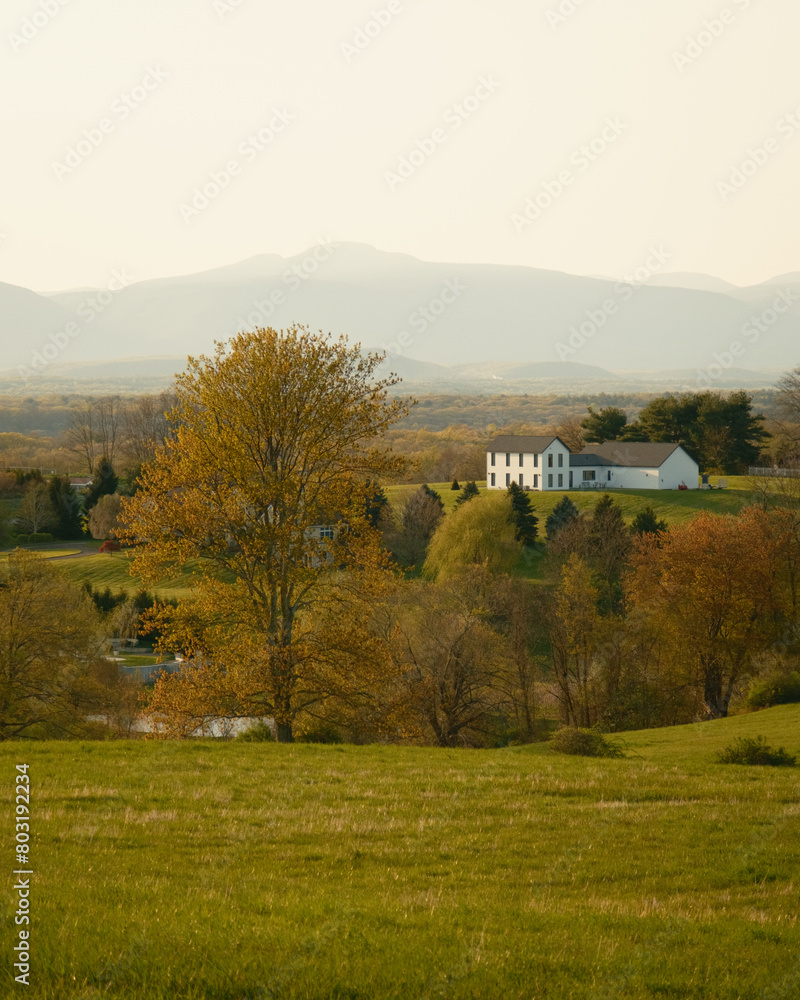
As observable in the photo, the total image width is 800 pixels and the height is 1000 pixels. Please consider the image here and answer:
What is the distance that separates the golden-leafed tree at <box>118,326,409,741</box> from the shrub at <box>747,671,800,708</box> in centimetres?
2171

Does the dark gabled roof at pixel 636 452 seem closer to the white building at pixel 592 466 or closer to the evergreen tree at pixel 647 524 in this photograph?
the white building at pixel 592 466

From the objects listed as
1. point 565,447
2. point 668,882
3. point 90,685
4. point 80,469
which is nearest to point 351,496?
point 668,882

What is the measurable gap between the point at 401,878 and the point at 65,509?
297 ft

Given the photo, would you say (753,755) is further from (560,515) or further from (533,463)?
(533,463)

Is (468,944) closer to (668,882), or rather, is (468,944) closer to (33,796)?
(668,882)

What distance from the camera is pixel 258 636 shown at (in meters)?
22.1

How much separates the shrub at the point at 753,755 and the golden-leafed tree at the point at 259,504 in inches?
344

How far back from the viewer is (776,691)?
3609 cm

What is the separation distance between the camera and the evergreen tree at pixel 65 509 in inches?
3605

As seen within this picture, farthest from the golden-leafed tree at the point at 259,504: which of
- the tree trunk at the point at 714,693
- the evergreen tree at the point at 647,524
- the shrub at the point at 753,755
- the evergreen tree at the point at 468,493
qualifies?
the evergreen tree at the point at 468,493

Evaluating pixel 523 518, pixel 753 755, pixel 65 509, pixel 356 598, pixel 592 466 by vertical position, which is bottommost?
pixel 753 755

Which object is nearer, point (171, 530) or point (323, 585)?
point (171, 530)

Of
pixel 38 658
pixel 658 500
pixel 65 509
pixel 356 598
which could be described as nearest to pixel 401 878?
pixel 356 598

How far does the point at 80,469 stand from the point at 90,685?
95321 mm
